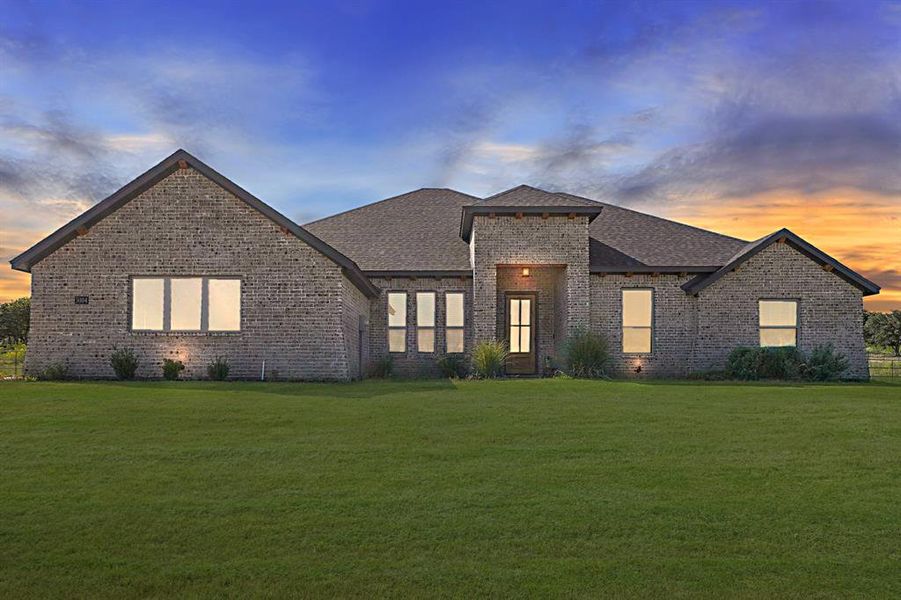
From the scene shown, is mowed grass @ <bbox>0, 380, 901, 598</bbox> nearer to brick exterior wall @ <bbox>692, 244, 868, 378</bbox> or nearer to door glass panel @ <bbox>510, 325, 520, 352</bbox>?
brick exterior wall @ <bbox>692, 244, 868, 378</bbox>

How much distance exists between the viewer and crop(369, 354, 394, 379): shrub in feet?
89.7

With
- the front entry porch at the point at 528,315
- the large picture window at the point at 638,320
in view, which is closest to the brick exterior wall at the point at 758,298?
the large picture window at the point at 638,320

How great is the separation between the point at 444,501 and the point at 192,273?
52.6 feet

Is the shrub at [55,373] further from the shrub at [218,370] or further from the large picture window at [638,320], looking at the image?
the large picture window at [638,320]

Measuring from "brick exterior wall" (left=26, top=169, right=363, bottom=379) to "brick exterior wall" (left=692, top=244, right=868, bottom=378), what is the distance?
1238 centimetres

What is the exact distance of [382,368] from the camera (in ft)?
89.7

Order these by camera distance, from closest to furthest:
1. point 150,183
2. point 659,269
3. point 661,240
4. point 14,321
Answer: point 150,183
point 659,269
point 661,240
point 14,321

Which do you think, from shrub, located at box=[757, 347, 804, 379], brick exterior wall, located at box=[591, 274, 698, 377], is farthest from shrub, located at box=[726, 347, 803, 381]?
brick exterior wall, located at box=[591, 274, 698, 377]

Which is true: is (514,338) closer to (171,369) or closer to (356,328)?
(356,328)

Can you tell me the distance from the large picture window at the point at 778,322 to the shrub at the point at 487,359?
29.7 ft

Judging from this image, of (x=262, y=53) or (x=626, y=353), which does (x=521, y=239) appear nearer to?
(x=626, y=353)

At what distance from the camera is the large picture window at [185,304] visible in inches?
895

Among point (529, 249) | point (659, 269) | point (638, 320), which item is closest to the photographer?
point (529, 249)

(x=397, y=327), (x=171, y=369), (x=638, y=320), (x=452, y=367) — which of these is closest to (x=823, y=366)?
(x=638, y=320)
